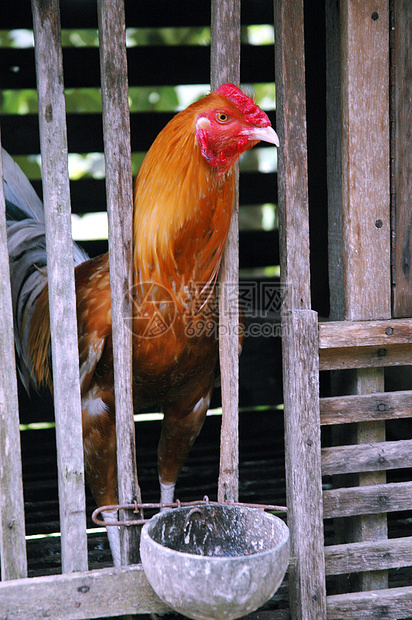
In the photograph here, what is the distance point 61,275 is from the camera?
2.08 metres

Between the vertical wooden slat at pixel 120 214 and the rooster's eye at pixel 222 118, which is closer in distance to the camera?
the vertical wooden slat at pixel 120 214

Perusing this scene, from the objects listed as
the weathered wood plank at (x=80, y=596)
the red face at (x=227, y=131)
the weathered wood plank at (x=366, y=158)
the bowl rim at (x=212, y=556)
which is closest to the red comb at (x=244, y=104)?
the red face at (x=227, y=131)

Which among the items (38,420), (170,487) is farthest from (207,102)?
(38,420)

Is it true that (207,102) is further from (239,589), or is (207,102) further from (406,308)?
(239,589)

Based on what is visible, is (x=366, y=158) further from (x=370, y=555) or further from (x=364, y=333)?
(x=370, y=555)

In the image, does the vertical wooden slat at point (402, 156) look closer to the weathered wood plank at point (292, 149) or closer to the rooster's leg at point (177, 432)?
the weathered wood plank at point (292, 149)

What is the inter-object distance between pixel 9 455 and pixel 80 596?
21.9 inches

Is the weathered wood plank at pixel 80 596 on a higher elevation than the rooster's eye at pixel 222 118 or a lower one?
lower

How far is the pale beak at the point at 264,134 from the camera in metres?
2.12

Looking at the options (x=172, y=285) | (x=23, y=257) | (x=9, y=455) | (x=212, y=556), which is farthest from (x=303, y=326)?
(x=23, y=257)

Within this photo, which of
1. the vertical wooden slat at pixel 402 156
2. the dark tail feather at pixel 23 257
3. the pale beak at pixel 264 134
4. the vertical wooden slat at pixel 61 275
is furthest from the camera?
the dark tail feather at pixel 23 257

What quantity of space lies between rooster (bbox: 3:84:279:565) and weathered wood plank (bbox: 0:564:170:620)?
1.79ft

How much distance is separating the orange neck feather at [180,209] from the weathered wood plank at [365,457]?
2.98ft

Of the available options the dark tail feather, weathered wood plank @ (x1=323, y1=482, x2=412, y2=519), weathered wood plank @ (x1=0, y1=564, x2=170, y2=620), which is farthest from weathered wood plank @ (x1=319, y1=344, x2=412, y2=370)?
the dark tail feather
